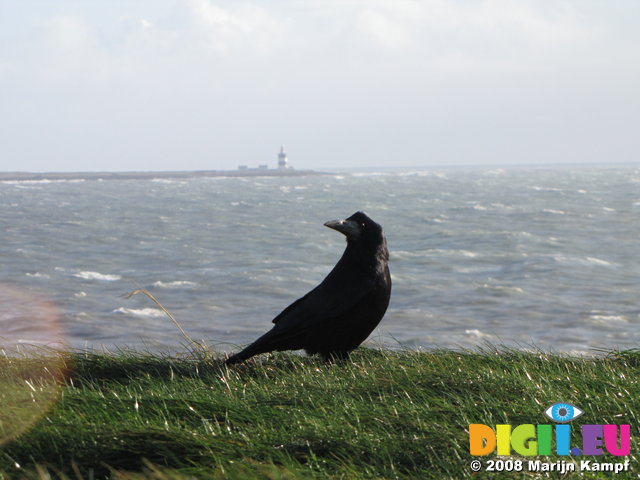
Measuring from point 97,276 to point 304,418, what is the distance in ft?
76.5

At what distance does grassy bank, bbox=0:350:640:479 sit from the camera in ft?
10.8

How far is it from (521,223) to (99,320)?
38.1 metres

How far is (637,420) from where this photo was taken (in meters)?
3.74

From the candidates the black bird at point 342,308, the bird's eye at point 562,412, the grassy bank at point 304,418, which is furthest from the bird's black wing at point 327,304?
the bird's eye at point 562,412

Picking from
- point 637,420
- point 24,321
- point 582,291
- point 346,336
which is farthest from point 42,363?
point 582,291

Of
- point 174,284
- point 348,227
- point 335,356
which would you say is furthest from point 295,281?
point 348,227

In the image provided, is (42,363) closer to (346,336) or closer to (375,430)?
(346,336)

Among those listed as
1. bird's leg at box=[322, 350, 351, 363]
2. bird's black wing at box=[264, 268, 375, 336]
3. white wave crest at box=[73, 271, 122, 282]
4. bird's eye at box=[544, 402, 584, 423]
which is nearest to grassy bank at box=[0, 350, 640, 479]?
bird's eye at box=[544, 402, 584, 423]

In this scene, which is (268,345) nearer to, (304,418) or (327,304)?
(327,304)

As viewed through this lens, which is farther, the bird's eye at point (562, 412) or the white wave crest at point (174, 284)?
the white wave crest at point (174, 284)

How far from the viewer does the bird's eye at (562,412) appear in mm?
3725

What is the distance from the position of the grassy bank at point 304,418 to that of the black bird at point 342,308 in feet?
0.58

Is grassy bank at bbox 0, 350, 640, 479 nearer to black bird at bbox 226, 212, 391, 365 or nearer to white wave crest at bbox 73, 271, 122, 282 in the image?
black bird at bbox 226, 212, 391, 365

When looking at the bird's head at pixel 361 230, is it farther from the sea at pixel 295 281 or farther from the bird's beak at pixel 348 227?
the sea at pixel 295 281
